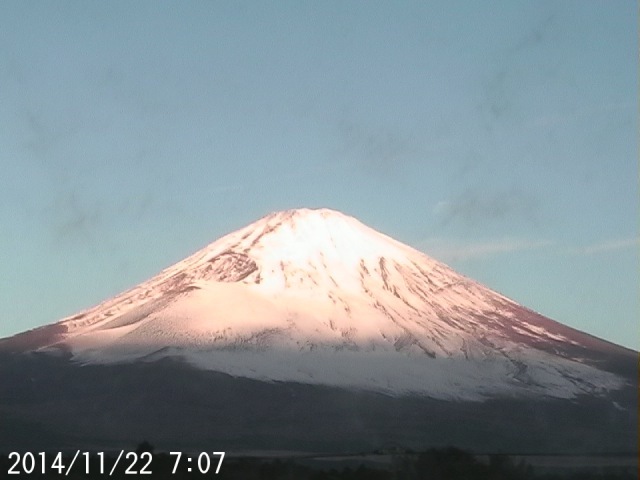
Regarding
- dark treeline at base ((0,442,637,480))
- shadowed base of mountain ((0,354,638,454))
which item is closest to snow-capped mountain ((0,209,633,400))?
shadowed base of mountain ((0,354,638,454))

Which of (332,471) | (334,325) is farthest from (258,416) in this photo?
(332,471)

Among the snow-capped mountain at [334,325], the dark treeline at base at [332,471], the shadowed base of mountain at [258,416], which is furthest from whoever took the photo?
the snow-capped mountain at [334,325]

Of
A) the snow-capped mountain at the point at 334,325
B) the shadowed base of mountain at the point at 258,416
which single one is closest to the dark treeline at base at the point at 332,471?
the shadowed base of mountain at the point at 258,416

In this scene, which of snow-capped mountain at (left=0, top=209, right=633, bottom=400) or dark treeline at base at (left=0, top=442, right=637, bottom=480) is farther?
snow-capped mountain at (left=0, top=209, right=633, bottom=400)

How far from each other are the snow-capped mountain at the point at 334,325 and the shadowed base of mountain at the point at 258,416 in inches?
93.4

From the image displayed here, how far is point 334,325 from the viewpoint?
127 metres

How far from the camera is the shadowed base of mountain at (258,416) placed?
98.6 meters

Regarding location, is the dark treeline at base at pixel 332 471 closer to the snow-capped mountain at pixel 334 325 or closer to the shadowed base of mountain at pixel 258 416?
the shadowed base of mountain at pixel 258 416

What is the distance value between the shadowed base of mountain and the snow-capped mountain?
7.78 feet

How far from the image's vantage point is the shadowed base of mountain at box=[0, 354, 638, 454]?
98.6 m

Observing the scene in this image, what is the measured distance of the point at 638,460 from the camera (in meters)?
81.5

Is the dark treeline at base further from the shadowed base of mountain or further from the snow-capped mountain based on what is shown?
the snow-capped mountain

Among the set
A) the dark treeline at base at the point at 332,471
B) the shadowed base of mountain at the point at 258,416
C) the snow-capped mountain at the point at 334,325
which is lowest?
the dark treeline at base at the point at 332,471

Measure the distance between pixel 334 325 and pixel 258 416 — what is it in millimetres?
21647
